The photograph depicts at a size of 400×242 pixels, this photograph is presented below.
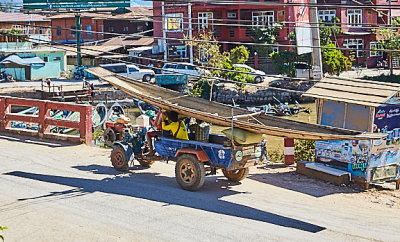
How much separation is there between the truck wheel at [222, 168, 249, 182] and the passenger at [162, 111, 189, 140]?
1.32m

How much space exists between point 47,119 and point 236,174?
7764 mm

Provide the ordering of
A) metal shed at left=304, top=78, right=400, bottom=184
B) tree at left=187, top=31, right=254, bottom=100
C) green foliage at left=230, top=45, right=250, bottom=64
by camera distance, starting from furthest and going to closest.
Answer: green foliage at left=230, top=45, right=250, bottom=64 → tree at left=187, top=31, right=254, bottom=100 → metal shed at left=304, top=78, right=400, bottom=184

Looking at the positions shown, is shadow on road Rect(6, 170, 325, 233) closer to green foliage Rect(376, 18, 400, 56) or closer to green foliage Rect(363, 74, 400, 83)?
green foliage Rect(363, 74, 400, 83)

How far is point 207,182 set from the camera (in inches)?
582

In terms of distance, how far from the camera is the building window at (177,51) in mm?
59656

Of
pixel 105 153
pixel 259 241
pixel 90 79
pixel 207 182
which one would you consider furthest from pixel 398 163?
pixel 90 79

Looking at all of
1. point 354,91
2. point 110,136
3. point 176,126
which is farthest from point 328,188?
point 110,136

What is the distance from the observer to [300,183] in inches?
583

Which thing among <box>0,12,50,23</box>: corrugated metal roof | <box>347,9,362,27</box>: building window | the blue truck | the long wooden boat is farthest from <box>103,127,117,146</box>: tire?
<box>0,12,50,23</box>: corrugated metal roof

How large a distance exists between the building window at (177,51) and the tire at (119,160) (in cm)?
4425

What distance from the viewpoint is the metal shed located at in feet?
47.2

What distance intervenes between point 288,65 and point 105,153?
34.1 metres

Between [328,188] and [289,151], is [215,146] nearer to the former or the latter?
[328,188]

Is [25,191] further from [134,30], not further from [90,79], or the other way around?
[134,30]
